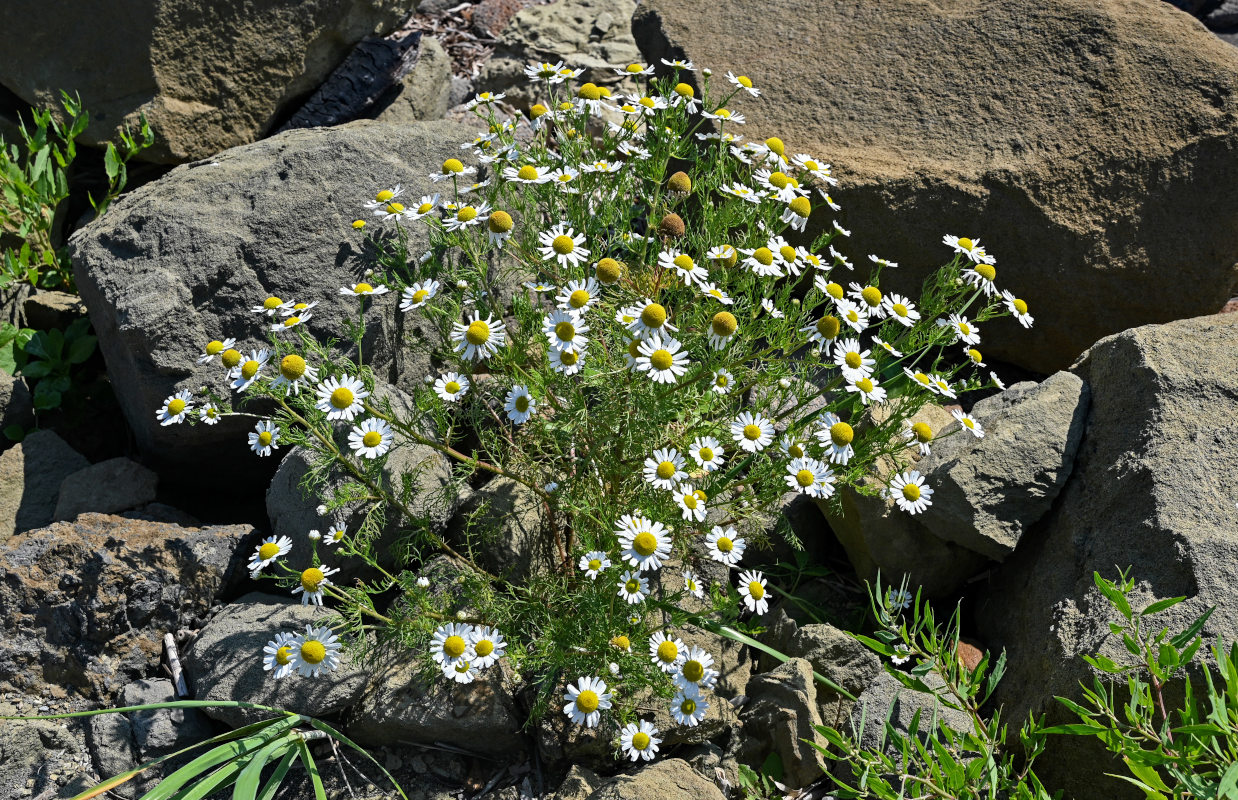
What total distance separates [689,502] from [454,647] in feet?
2.64

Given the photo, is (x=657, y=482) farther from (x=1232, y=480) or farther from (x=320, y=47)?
(x=320, y=47)

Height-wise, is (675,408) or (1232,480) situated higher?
(675,408)

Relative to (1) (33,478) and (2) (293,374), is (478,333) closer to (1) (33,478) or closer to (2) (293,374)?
(2) (293,374)

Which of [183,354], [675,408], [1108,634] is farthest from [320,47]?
[1108,634]

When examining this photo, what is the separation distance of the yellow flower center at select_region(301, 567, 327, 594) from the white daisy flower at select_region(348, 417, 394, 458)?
0.38 meters

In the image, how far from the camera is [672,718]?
3.11 metres

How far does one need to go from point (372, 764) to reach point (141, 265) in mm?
2186

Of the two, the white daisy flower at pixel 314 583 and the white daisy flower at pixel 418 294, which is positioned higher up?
the white daisy flower at pixel 418 294

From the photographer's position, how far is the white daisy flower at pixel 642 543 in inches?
111

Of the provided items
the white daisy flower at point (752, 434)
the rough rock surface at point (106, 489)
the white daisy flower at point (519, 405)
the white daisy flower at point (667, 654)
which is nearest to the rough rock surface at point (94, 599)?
the rough rock surface at point (106, 489)

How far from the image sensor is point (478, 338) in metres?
2.99

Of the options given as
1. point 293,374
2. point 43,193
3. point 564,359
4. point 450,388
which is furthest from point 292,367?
point 43,193

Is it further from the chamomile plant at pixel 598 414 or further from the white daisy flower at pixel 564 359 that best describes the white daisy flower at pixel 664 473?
the white daisy flower at pixel 564 359

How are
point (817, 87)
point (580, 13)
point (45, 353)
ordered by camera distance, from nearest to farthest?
point (45, 353)
point (817, 87)
point (580, 13)
